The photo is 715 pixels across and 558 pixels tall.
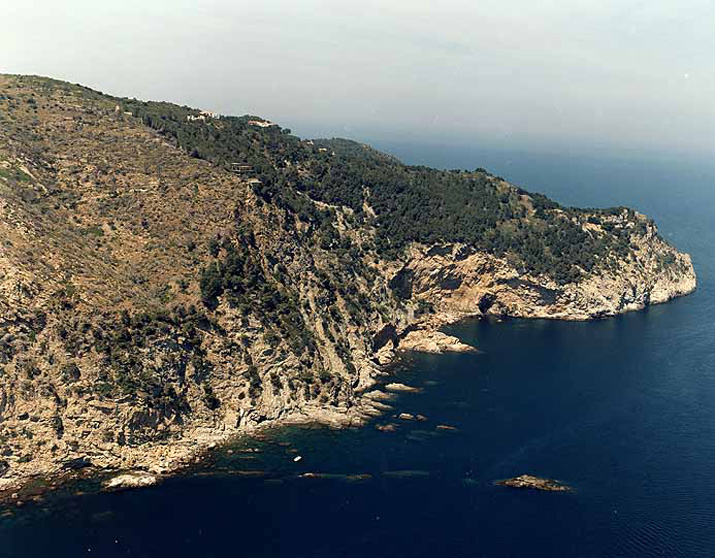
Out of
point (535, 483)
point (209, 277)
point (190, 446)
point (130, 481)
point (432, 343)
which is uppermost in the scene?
point (209, 277)

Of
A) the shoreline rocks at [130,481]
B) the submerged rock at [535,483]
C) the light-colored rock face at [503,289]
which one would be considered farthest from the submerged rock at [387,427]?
the light-colored rock face at [503,289]

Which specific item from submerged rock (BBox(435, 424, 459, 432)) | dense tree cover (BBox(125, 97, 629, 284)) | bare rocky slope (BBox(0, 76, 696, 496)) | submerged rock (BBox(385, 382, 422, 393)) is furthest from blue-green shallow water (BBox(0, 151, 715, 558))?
dense tree cover (BBox(125, 97, 629, 284))

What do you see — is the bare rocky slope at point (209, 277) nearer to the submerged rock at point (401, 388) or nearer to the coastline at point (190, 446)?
the coastline at point (190, 446)

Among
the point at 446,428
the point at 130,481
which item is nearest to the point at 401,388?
the point at 446,428

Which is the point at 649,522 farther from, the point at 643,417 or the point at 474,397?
the point at 474,397

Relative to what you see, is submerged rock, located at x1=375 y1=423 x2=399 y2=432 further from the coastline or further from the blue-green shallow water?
the coastline

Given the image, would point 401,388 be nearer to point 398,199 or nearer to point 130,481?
point 130,481
